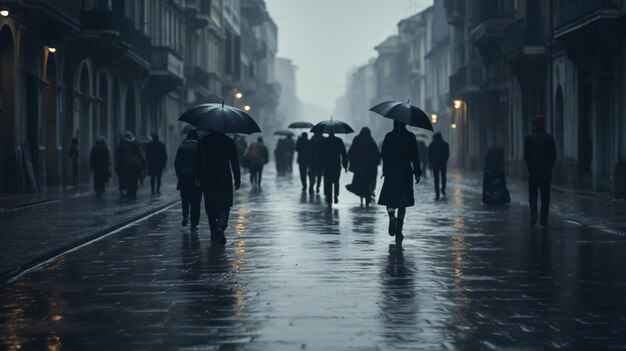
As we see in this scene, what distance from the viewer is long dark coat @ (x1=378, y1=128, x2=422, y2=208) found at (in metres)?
15.2

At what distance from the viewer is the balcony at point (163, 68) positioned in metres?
45.9

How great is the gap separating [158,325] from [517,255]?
20.3ft

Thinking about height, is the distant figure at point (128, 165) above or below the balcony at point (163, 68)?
below

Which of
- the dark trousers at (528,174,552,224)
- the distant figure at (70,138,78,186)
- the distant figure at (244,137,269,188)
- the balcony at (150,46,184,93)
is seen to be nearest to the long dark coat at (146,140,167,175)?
the distant figure at (70,138,78,186)

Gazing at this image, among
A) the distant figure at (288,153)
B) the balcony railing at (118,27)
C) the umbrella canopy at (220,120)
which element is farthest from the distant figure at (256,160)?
the umbrella canopy at (220,120)

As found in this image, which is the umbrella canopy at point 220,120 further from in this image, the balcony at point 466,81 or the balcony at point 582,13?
the balcony at point 466,81

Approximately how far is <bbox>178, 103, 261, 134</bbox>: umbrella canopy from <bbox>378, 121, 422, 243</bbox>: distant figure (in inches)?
67.6

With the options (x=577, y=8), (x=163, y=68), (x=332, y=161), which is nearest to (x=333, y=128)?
(x=332, y=161)

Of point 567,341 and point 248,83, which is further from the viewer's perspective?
point 248,83

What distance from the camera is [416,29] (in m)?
94.0

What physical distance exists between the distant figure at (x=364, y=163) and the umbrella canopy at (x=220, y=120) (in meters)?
8.46

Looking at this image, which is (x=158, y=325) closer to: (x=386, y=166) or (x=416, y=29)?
(x=386, y=166)

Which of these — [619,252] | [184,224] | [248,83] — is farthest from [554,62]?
[248,83]

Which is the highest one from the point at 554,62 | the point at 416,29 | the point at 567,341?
the point at 416,29
